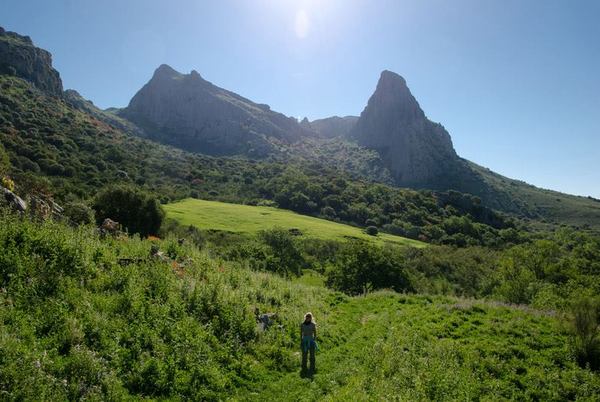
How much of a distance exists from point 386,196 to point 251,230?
78.0 m

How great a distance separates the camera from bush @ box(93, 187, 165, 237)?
170 feet

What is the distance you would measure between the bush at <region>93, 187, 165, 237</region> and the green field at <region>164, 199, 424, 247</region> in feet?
60.2

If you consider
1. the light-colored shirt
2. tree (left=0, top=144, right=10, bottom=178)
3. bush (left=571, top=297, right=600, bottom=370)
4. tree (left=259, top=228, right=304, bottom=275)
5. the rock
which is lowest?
tree (left=259, top=228, right=304, bottom=275)

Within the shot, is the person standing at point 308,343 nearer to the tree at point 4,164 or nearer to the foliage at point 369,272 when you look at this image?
the tree at point 4,164

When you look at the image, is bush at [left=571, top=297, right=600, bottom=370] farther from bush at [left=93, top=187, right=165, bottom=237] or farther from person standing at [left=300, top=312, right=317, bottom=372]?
bush at [left=93, top=187, right=165, bottom=237]

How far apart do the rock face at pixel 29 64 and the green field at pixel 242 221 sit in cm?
10661

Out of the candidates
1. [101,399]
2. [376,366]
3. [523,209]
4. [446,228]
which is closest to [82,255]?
[101,399]

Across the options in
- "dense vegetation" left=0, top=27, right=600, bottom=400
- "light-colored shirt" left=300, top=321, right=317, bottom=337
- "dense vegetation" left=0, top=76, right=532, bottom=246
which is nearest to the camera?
"dense vegetation" left=0, top=27, right=600, bottom=400

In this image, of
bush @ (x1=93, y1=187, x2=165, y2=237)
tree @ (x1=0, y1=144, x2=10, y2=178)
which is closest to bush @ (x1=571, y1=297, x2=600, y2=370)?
tree @ (x1=0, y1=144, x2=10, y2=178)

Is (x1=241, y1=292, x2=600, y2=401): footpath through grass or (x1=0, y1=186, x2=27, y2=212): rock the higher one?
(x1=0, y1=186, x2=27, y2=212): rock

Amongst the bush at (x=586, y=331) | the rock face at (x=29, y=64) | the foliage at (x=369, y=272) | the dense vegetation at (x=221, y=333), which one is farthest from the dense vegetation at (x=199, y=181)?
the bush at (x=586, y=331)

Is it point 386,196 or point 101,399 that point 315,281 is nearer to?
point 101,399

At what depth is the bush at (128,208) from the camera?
51906mm

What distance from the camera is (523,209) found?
195 meters
